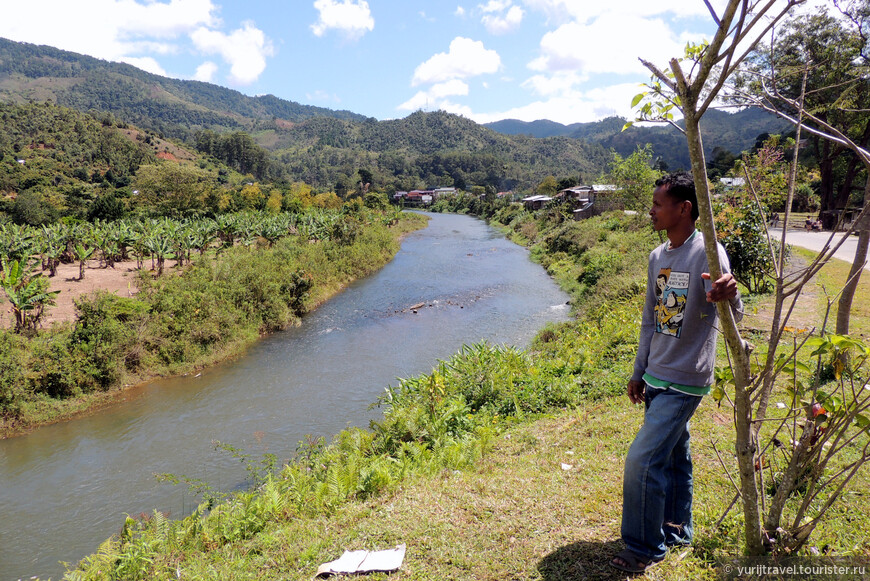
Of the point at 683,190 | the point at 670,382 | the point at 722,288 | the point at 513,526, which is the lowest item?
the point at 513,526

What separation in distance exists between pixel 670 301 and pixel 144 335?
580 inches

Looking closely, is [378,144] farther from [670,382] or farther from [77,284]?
[670,382]

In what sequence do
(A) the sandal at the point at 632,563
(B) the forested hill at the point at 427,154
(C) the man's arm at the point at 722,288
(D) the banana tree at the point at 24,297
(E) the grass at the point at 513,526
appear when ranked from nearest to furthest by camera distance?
(C) the man's arm at the point at 722,288, (A) the sandal at the point at 632,563, (E) the grass at the point at 513,526, (D) the banana tree at the point at 24,297, (B) the forested hill at the point at 427,154

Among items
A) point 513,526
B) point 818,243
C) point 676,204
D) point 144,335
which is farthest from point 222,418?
point 818,243

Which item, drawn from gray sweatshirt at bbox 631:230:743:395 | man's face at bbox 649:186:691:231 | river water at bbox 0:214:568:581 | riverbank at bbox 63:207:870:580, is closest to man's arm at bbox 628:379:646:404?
gray sweatshirt at bbox 631:230:743:395

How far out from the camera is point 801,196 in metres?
30.5

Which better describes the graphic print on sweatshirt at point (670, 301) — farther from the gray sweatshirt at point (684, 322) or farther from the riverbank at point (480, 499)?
the riverbank at point (480, 499)

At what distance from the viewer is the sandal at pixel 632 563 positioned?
2793 millimetres

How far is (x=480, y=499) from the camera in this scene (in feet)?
13.7

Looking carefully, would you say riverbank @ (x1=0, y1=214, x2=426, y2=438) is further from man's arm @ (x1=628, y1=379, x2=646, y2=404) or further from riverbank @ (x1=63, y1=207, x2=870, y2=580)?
man's arm @ (x1=628, y1=379, x2=646, y2=404)

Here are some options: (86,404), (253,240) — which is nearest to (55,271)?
(253,240)

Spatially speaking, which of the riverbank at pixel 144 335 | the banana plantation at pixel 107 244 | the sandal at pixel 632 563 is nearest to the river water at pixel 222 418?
the riverbank at pixel 144 335

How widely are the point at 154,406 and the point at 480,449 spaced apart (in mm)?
9801

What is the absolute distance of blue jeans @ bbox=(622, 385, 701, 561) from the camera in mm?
2660
